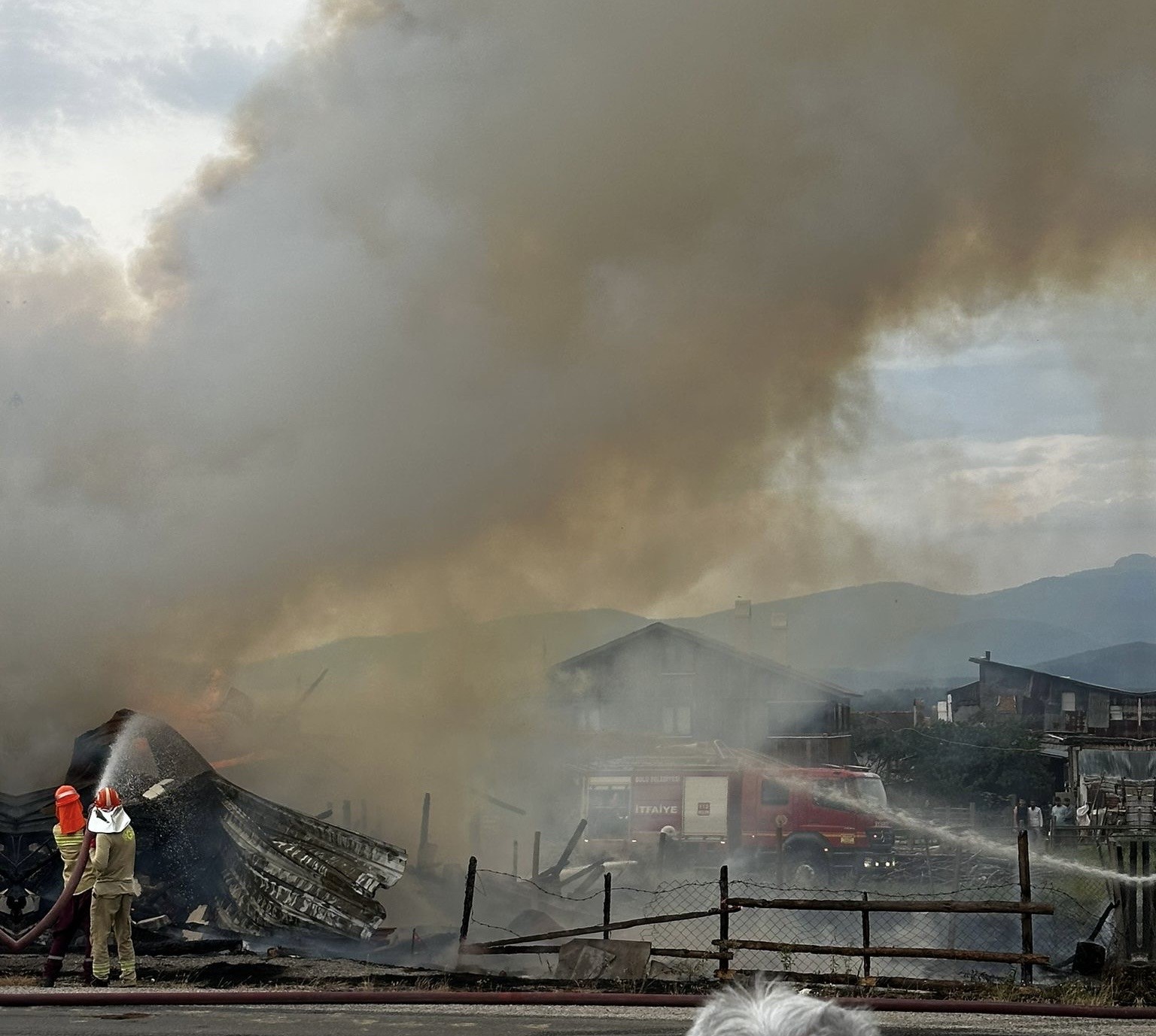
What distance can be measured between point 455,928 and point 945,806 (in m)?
18.9

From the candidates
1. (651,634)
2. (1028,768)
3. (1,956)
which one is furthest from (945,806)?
(1,956)

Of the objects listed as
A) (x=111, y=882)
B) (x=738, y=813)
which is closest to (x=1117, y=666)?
(x=738, y=813)

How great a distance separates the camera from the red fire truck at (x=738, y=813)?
27875mm

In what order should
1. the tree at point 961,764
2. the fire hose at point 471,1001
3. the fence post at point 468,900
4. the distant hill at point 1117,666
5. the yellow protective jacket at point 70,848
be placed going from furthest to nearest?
1. the distant hill at point 1117,666
2. the tree at point 961,764
3. the fence post at point 468,900
4. the yellow protective jacket at point 70,848
5. the fire hose at point 471,1001

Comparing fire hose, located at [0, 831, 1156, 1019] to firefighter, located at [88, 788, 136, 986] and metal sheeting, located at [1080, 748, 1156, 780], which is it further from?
metal sheeting, located at [1080, 748, 1156, 780]

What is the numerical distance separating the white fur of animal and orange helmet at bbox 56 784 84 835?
1285cm

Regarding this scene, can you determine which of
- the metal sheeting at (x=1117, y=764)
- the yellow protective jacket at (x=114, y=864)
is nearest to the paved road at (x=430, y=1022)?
the yellow protective jacket at (x=114, y=864)

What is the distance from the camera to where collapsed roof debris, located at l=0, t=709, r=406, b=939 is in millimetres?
18766

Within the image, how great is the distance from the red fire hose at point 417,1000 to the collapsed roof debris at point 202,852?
5358mm

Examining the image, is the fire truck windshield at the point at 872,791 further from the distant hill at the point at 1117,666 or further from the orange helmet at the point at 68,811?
the distant hill at the point at 1117,666

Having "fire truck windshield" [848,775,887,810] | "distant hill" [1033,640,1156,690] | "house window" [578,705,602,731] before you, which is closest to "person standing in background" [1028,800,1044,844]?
"fire truck windshield" [848,775,887,810]

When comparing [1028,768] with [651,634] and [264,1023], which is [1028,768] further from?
[264,1023]

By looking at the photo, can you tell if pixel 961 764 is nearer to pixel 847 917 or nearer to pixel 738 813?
pixel 738 813

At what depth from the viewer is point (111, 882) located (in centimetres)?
1394
